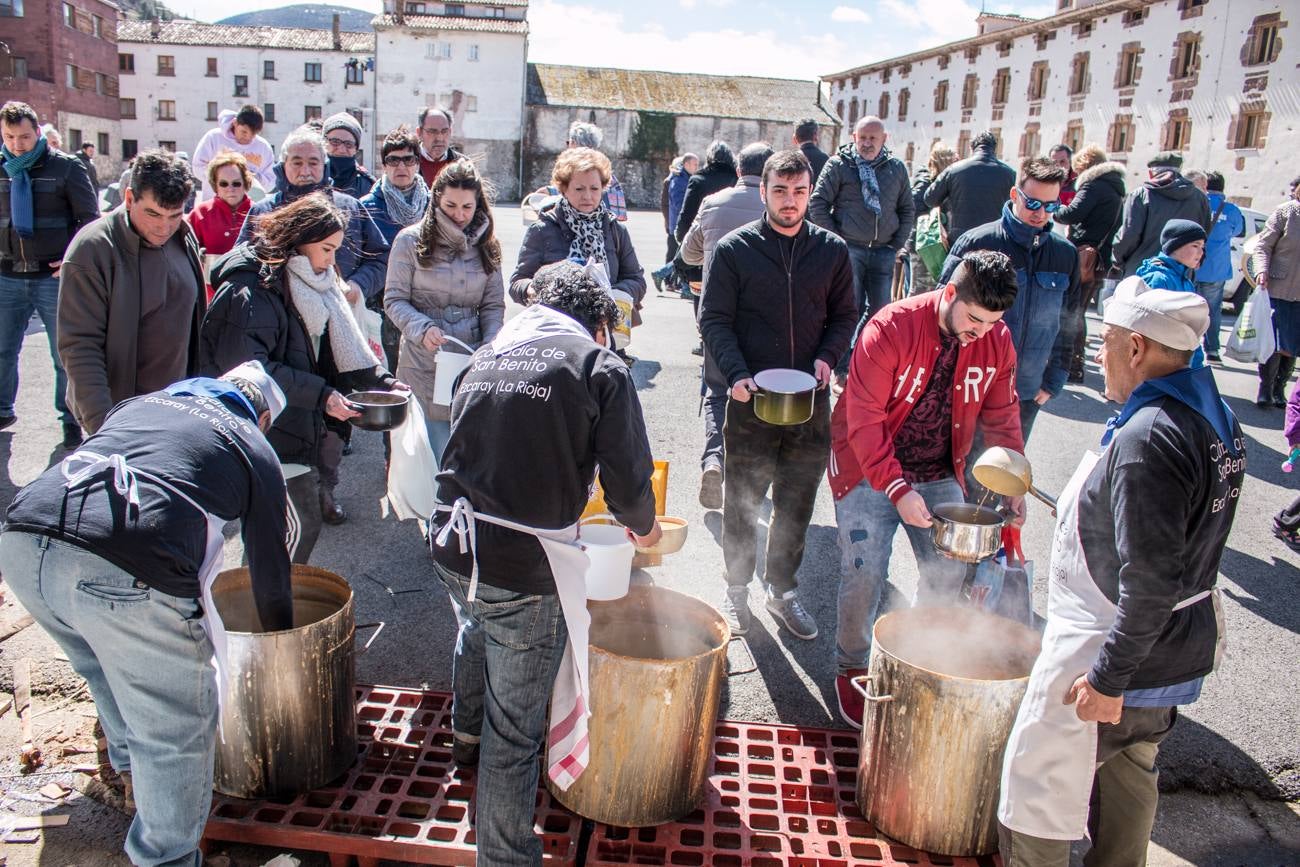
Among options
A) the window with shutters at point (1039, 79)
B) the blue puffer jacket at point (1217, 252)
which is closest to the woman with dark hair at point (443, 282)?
the blue puffer jacket at point (1217, 252)

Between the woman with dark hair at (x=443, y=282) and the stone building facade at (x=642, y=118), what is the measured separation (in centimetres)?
4287

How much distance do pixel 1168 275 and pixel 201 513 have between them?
4.90 meters

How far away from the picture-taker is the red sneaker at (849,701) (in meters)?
3.62

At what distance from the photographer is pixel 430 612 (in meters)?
4.40

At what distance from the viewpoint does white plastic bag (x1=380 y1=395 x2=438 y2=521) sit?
13.0ft

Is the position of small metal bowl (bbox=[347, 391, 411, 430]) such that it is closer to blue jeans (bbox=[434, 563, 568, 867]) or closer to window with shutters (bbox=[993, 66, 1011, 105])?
blue jeans (bbox=[434, 563, 568, 867])

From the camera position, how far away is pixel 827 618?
4.59m

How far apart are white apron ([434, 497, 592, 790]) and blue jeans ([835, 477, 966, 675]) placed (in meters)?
1.44

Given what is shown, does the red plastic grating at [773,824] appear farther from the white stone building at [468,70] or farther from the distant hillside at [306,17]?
the distant hillside at [306,17]

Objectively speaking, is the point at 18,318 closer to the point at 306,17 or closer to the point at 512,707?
the point at 512,707

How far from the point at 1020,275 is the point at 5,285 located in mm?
6646

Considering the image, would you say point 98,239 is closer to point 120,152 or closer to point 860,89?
point 860,89

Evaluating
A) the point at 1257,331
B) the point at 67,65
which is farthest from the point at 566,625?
the point at 67,65

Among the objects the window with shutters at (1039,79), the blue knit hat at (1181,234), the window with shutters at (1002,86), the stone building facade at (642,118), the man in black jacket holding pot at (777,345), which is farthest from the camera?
the stone building facade at (642,118)
